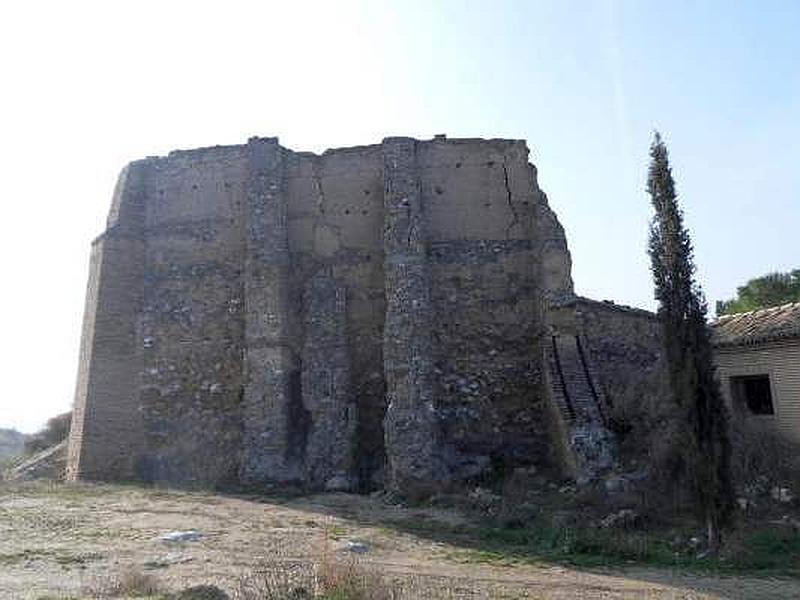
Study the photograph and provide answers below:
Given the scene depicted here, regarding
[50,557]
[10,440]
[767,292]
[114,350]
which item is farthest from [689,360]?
[10,440]

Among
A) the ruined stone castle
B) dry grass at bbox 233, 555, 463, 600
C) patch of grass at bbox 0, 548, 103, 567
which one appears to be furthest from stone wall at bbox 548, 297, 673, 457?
patch of grass at bbox 0, 548, 103, 567

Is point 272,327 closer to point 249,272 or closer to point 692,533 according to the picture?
point 249,272

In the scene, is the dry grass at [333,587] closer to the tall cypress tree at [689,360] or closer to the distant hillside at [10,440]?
the tall cypress tree at [689,360]

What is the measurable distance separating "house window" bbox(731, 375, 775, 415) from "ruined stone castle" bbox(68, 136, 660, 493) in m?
1.84

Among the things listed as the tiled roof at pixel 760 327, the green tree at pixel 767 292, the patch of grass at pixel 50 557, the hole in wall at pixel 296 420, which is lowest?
the patch of grass at pixel 50 557

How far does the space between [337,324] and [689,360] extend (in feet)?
28.6

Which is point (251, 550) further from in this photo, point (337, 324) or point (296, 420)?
point (337, 324)

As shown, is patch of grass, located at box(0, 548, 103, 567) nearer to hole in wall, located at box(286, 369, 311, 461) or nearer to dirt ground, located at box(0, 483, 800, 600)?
dirt ground, located at box(0, 483, 800, 600)

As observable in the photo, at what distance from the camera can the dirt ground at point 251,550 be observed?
8.44 m

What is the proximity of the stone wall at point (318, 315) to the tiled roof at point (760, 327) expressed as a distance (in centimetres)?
383

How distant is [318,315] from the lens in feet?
58.6

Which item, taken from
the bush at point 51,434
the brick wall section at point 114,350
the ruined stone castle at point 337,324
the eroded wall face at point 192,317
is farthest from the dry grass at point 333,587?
the bush at point 51,434

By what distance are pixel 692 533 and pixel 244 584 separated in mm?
6595

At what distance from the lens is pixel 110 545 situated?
10.7 metres
